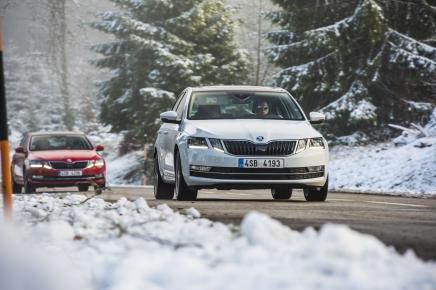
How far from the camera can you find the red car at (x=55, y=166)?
65.1ft

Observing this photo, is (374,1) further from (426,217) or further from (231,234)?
(231,234)

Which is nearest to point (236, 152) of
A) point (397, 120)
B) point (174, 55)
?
point (397, 120)

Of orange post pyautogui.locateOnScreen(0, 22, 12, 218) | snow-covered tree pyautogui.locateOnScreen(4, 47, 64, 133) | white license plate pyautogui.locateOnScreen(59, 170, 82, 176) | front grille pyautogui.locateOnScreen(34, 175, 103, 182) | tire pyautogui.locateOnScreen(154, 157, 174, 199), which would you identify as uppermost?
orange post pyautogui.locateOnScreen(0, 22, 12, 218)

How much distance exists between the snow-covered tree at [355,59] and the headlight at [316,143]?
11.9 metres

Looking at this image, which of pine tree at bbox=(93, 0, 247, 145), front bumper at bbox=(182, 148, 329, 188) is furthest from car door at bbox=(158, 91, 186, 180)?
pine tree at bbox=(93, 0, 247, 145)

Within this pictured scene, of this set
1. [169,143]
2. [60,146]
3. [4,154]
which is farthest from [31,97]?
[4,154]

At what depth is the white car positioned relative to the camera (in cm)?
1128

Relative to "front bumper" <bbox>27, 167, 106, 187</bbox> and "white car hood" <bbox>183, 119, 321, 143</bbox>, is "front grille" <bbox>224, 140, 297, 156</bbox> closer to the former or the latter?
"white car hood" <bbox>183, 119, 321, 143</bbox>

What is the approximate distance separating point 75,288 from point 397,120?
891 inches

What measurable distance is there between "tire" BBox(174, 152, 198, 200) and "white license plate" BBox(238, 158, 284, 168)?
936mm

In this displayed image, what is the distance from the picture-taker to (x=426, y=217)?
30.8 ft

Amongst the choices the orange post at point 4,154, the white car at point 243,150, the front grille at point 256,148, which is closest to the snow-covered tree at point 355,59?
the white car at point 243,150

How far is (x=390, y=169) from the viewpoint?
790 inches

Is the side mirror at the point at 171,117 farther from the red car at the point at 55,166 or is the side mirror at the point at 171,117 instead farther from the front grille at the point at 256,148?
the red car at the point at 55,166
